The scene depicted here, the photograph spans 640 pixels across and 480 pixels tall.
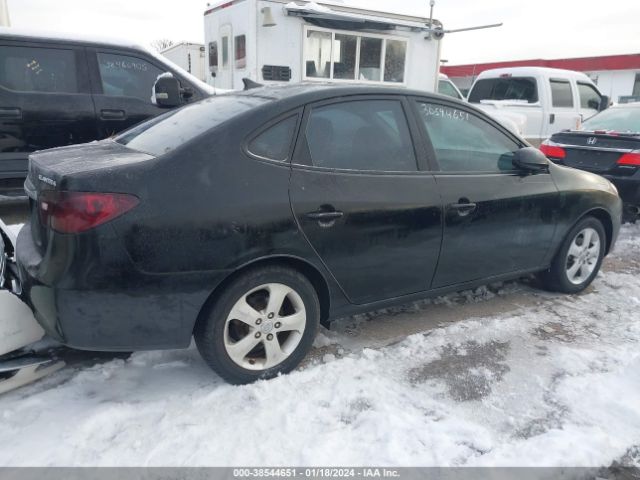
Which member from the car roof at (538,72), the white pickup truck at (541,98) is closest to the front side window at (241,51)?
the white pickup truck at (541,98)

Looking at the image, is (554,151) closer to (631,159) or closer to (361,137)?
(631,159)


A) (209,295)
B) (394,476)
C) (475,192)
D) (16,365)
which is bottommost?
(394,476)

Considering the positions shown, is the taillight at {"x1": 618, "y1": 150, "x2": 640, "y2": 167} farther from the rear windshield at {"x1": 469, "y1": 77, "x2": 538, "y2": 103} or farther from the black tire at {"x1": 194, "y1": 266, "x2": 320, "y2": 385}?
the black tire at {"x1": 194, "y1": 266, "x2": 320, "y2": 385}

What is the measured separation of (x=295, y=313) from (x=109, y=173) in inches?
46.7

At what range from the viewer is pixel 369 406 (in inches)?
104

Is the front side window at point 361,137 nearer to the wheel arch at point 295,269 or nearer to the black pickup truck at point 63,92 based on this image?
the wheel arch at point 295,269

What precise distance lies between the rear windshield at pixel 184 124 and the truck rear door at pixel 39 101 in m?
2.72

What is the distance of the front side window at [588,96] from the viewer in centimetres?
1038

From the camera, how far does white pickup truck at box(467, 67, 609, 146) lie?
380 inches

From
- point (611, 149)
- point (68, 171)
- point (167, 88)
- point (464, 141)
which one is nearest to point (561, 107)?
point (611, 149)

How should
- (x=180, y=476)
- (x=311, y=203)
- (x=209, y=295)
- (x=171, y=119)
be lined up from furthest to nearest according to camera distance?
(x=171, y=119) < (x=311, y=203) < (x=209, y=295) < (x=180, y=476)

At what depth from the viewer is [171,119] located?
322cm

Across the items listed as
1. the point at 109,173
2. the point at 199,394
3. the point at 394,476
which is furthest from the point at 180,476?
the point at 109,173

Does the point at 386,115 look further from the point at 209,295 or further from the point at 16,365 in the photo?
the point at 16,365
